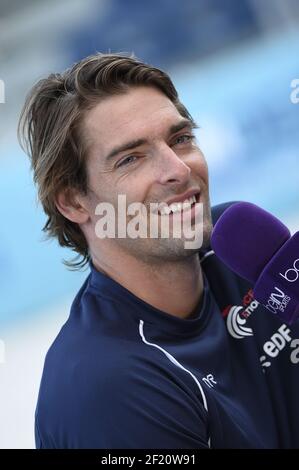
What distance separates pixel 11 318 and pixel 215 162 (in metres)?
0.86

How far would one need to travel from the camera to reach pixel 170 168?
112 centimetres

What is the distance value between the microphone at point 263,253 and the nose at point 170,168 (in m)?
0.18

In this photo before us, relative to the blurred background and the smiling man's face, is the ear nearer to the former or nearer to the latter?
the smiling man's face

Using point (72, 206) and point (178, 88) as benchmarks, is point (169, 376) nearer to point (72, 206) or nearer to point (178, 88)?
point (72, 206)

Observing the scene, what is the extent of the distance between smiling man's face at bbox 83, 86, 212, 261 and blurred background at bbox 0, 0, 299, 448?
2.64 feet

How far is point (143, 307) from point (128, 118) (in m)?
0.33

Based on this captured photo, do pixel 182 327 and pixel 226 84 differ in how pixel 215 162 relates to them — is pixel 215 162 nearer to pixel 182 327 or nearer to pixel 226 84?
pixel 226 84

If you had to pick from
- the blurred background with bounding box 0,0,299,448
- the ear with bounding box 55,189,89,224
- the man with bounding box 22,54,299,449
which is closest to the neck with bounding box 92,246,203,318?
the man with bounding box 22,54,299,449

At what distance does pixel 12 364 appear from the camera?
72.0 inches

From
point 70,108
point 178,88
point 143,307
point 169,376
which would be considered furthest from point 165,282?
point 178,88

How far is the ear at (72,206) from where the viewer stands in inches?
49.2

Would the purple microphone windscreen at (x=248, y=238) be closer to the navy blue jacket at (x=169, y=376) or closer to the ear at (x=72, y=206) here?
the navy blue jacket at (x=169, y=376)

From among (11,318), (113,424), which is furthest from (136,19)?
(113,424)

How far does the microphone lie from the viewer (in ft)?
2.77
